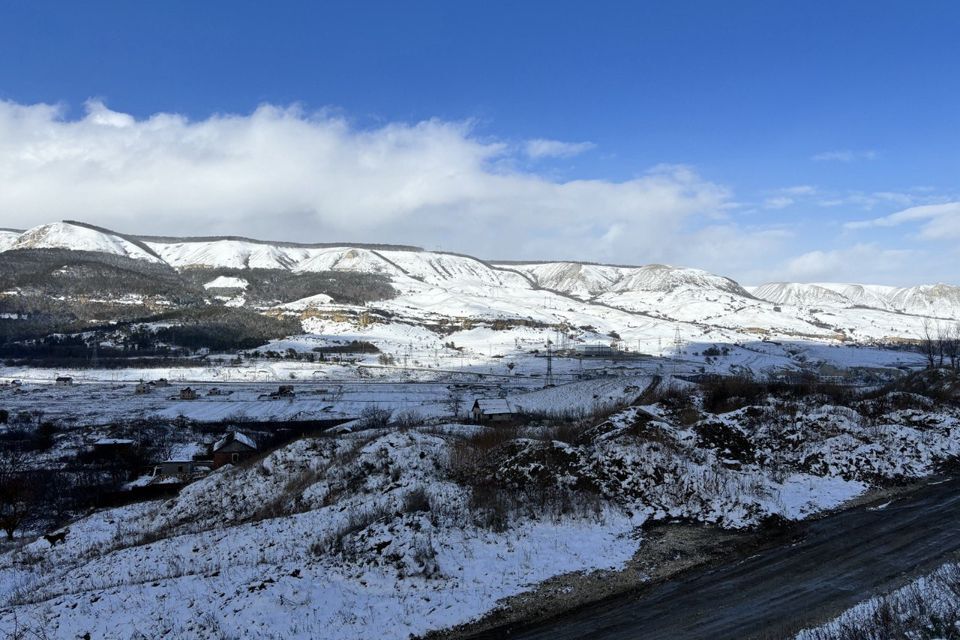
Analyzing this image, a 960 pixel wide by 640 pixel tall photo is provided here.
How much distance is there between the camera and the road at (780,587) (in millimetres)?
9156

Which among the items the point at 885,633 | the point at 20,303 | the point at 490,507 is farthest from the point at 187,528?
the point at 20,303

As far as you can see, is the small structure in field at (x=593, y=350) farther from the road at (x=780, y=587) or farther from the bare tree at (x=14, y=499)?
the road at (x=780, y=587)

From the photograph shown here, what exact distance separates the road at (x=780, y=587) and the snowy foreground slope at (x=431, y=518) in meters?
1.35

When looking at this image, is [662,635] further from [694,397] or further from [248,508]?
[694,397]

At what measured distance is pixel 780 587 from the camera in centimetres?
1030

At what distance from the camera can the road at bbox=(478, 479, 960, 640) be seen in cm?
916

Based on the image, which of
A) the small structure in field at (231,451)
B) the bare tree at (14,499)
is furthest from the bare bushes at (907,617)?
the small structure in field at (231,451)

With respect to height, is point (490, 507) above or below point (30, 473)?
above

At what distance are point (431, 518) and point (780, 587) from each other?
721 cm

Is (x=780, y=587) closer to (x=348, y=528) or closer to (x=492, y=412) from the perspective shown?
(x=348, y=528)

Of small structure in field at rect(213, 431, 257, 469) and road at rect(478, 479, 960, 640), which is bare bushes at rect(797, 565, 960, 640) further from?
small structure in field at rect(213, 431, 257, 469)

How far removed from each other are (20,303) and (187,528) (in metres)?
206

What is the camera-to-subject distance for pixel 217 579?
36.1 ft

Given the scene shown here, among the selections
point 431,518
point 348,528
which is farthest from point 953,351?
point 348,528
